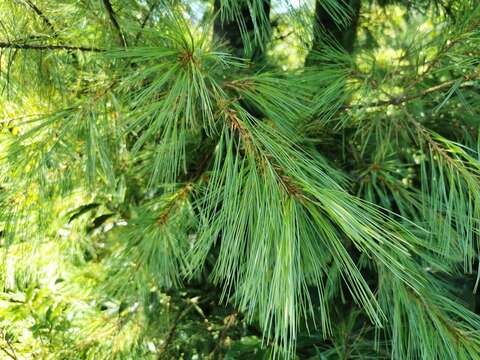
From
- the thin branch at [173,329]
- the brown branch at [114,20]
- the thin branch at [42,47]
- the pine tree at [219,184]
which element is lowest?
the thin branch at [173,329]

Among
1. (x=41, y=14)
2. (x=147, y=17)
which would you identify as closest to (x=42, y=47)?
(x=41, y=14)

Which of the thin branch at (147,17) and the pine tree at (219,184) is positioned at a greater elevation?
the thin branch at (147,17)

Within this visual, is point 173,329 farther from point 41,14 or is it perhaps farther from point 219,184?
point 41,14

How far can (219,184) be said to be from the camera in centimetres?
66

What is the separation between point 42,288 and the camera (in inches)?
38.9

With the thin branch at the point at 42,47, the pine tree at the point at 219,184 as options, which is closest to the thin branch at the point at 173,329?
the pine tree at the point at 219,184

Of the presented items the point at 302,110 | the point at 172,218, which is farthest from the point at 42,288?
the point at 302,110

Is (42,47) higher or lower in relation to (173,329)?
higher

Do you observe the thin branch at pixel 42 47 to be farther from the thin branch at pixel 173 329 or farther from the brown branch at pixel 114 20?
the thin branch at pixel 173 329

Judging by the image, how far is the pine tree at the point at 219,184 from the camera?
535 millimetres

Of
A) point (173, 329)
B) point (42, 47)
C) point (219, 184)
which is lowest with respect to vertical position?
point (173, 329)

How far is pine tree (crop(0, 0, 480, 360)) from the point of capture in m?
0.53

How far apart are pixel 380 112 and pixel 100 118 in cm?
49

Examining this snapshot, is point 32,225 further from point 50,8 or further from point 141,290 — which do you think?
point 50,8
